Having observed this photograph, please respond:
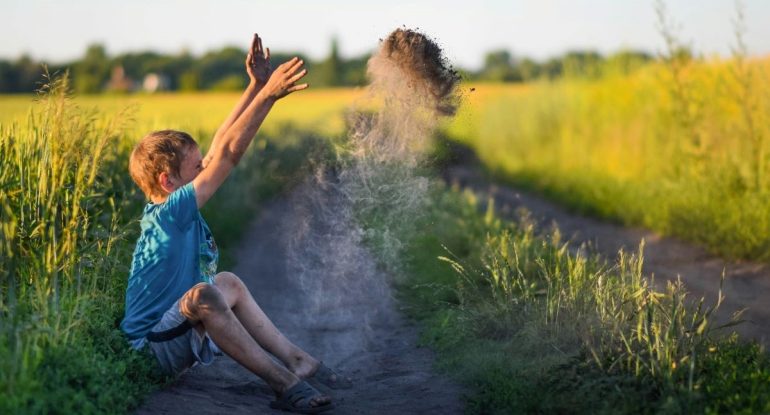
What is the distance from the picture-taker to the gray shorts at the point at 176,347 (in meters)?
5.76

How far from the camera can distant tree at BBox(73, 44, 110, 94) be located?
163 ft

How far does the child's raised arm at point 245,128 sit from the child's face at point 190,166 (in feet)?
A: 1.13

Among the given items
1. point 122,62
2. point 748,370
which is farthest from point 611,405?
point 122,62

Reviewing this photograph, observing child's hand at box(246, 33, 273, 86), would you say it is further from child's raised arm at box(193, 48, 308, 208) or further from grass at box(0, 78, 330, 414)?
grass at box(0, 78, 330, 414)

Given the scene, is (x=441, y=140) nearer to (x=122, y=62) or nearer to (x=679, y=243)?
(x=679, y=243)

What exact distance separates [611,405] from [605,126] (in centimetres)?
1612

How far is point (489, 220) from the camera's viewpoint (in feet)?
38.5

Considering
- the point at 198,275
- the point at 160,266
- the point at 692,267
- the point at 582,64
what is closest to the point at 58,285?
the point at 160,266

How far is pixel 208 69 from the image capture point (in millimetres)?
45094

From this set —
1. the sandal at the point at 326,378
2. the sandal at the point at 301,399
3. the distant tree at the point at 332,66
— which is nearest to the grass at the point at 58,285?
the sandal at the point at 301,399

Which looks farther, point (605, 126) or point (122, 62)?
point (122, 62)

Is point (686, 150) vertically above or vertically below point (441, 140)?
below

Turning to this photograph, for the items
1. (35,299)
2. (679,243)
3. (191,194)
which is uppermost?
(191,194)

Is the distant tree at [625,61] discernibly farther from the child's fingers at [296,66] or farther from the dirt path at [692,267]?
Result: the child's fingers at [296,66]
